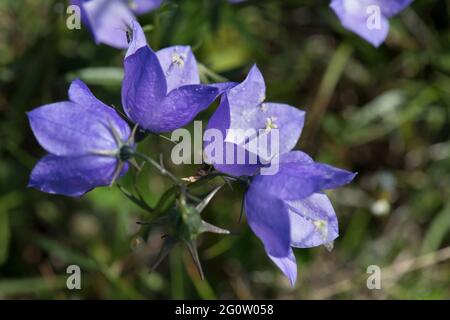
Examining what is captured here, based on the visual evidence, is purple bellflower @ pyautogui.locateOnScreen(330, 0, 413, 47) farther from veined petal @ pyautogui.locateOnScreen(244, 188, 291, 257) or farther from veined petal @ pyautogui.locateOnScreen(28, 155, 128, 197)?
veined petal @ pyautogui.locateOnScreen(28, 155, 128, 197)

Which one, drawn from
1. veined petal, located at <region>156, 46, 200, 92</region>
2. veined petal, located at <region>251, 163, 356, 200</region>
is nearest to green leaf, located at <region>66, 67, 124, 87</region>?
veined petal, located at <region>156, 46, 200, 92</region>

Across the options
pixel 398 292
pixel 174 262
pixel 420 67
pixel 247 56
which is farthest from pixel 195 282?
pixel 420 67

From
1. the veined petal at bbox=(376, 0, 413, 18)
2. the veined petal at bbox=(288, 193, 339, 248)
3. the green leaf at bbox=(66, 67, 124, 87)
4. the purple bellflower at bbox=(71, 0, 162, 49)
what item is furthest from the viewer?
the veined petal at bbox=(376, 0, 413, 18)

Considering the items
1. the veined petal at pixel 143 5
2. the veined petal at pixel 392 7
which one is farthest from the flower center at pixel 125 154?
the veined petal at pixel 392 7

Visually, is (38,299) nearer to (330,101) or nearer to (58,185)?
(58,185)

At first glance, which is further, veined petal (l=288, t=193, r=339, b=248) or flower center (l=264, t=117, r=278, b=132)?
flower center (l=264, t=117, r=278, b=132)

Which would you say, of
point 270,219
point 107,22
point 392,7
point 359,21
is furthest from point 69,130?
point 392,7
